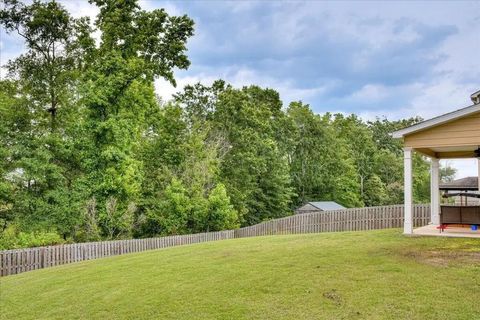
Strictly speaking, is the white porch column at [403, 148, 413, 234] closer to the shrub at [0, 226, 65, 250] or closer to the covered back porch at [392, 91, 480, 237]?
the covered back porch at [392, 91, 480, 237]

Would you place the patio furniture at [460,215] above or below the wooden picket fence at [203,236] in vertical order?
above

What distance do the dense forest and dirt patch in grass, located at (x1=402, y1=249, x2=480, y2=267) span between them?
15.7 m

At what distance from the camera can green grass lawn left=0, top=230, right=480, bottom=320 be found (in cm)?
579

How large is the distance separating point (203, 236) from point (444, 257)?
14378mm

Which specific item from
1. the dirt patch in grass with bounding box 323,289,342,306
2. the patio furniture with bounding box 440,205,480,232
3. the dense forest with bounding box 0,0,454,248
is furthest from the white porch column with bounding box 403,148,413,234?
the dense forest with bounding box 0,0,454,248

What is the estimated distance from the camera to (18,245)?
1898cm

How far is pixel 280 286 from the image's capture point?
23.0ft

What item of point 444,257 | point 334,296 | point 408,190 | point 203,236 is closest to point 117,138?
point 203,236

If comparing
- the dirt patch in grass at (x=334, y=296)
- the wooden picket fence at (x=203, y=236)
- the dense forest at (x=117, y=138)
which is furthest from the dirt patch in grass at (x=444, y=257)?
the dense forest at (x=117, y=138)

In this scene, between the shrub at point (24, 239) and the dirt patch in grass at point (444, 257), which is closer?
the dirt patch in grass at point (444, 257)

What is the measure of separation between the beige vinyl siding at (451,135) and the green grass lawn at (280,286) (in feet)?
8.27

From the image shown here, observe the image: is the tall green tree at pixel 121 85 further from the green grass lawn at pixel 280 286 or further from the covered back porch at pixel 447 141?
the covered back porch at pixel 447 141

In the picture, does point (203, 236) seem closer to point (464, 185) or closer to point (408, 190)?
point (408, 190)

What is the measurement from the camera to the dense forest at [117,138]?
2138 centimetres
